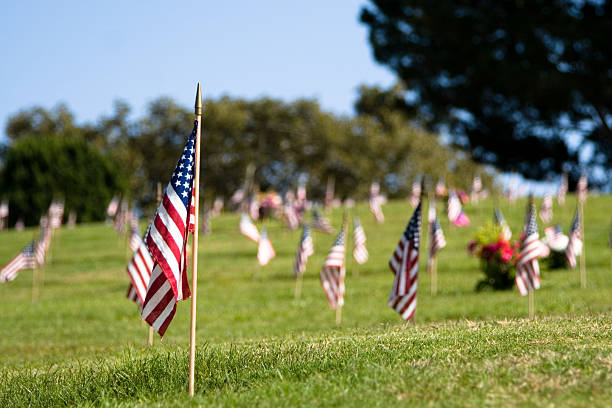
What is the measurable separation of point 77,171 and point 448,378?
234 ft

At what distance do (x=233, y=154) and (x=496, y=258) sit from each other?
57562mm

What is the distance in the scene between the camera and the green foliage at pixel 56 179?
2913 inches

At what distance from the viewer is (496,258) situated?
2453cm

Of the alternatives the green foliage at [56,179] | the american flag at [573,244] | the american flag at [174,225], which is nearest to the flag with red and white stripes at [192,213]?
the american flag at [174,225]

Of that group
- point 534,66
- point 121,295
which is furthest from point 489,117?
point 121,295

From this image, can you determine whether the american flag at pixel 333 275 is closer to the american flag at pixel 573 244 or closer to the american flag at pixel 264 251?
the american flag at pixel 573 244

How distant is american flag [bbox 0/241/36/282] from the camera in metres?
24.8

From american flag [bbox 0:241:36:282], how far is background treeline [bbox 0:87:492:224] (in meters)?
49.9

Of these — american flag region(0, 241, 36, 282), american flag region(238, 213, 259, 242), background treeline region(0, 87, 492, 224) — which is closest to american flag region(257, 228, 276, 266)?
american flag region(238, 213, 259, 242)

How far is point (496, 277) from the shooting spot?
81.2 feet

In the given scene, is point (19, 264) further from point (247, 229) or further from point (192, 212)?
point (192, 212)

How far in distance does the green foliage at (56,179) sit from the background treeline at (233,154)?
0.09 m

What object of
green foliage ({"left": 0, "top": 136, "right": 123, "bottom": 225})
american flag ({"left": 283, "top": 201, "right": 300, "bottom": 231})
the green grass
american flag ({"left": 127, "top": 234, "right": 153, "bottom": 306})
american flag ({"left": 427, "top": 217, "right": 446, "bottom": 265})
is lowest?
the green grass

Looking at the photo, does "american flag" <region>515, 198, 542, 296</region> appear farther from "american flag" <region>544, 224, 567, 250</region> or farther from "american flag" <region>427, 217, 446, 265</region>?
"american flag" <region>544, 224, 567, 250</region>
